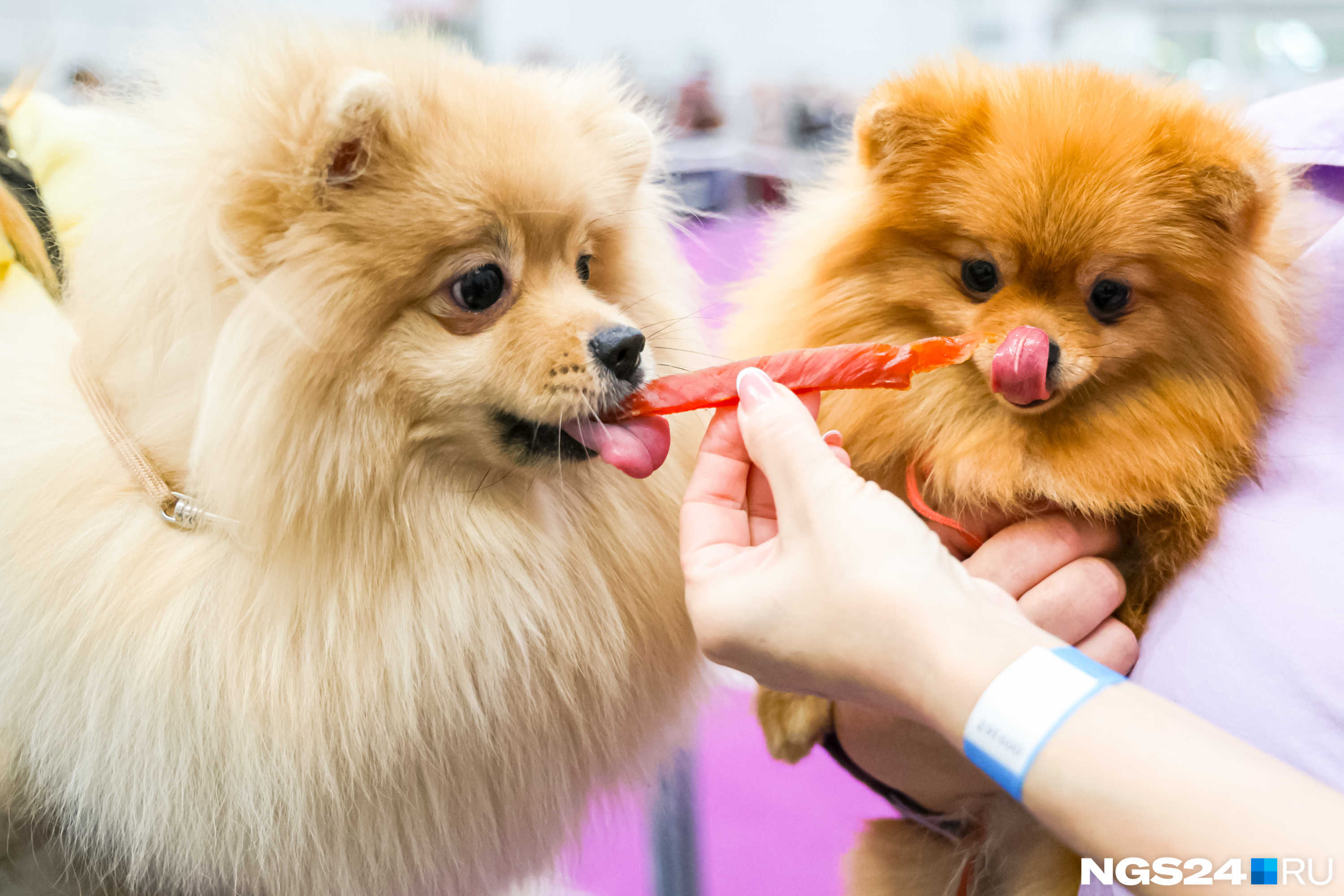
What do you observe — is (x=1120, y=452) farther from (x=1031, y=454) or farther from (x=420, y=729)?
(x=420, y=729)

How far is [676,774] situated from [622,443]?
800 millimetres

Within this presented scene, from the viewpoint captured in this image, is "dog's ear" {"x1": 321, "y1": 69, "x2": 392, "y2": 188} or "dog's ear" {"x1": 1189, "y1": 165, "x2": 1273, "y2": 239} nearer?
"dog's ear" {"x1": 321, "y1": 69, "x2": 392, "y2": 188}

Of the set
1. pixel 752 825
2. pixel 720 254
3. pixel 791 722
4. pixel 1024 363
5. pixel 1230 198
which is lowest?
pixel 752 825

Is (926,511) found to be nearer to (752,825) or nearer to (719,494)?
(719,494)

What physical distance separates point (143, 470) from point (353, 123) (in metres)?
0.39

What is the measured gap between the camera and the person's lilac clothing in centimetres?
77

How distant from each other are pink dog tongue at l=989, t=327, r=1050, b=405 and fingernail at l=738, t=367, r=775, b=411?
0.79 feet

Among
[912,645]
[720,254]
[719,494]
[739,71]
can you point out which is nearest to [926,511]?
[719,494]

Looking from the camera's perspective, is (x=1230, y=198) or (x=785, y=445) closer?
(x=785, y=445)

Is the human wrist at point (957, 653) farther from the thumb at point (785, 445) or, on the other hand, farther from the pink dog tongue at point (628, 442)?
the pink dog tongue at point (628, 442)

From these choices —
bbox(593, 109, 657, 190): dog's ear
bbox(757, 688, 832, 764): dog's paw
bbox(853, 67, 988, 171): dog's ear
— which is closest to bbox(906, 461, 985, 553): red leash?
bbox(757, 688, 832, 764): dog's paw

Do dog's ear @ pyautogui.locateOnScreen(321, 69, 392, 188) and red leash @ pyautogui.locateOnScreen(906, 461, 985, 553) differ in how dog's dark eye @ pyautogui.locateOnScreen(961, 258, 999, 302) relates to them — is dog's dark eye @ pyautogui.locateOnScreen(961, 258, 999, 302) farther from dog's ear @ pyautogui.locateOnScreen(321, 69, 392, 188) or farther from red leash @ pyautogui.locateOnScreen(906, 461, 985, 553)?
dog's ear @ pyautogui.locateOnScreen(321, 69, 392, 188)

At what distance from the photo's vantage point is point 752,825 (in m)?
1.76

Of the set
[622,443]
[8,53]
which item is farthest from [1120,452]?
[8,53]
